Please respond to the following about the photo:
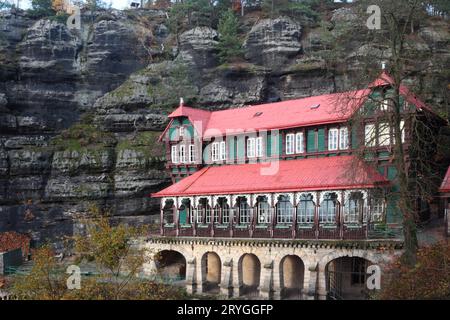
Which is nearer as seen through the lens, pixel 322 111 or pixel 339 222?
pixel 339 222

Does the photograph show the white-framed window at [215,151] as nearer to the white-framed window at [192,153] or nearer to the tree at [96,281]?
the white-framed window at [192,153]

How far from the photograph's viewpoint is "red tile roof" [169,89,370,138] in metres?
Answer: 33.8

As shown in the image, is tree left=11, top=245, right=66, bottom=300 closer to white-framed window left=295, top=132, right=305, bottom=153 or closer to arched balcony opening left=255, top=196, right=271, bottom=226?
arched balcony opening left=255, top=196, right=271, bottom=226

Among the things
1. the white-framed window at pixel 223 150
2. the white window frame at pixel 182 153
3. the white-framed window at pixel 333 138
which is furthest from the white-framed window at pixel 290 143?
the white window frame at pixel 182 153

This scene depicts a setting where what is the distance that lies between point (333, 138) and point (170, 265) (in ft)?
52.3

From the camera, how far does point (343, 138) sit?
32469mm

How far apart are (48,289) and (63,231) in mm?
24391

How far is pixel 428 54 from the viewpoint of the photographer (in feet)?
141

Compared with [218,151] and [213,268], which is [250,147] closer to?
[218,151]

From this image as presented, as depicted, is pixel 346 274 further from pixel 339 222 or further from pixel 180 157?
pixel 180 157

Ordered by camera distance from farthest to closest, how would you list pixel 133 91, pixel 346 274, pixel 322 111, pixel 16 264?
pixel 133 91 < pixel 16 264 < pixel 322 111 < pixel 346 274

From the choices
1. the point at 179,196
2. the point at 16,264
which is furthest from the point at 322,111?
the point at 16,264

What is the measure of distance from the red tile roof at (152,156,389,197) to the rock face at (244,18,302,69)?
60.3ft

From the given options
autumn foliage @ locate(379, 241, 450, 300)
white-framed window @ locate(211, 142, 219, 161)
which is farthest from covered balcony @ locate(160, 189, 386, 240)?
autumn foliage @ locate(379, 241, 450, 300)
